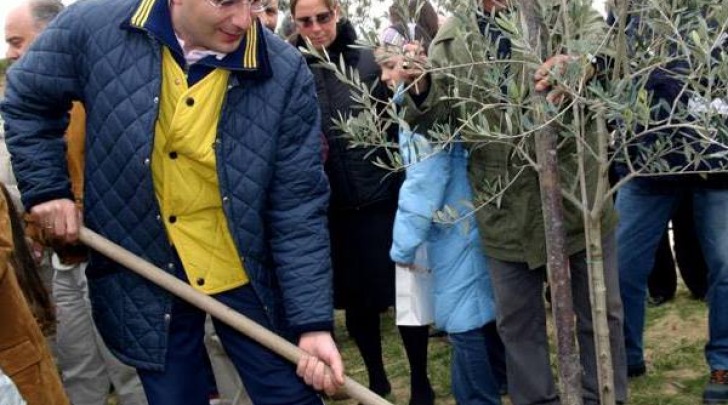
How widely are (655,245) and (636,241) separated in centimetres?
10

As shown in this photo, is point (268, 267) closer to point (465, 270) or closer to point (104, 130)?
point (104, 130)

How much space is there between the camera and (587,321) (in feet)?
15.5

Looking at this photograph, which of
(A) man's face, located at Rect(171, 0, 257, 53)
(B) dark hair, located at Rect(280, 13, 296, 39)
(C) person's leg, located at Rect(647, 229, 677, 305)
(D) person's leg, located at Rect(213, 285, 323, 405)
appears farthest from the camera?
(C) person's leg, located at Rect(647, 229, 677, 305)

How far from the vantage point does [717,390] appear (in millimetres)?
5160

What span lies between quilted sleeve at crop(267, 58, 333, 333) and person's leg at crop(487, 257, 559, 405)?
1.08m

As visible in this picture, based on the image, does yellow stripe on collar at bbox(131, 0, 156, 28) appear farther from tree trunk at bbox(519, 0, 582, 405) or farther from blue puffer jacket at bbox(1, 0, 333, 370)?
tree trunk at bbox(519, 0, 582, 405)

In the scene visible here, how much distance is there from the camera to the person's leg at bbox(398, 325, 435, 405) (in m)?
5.36

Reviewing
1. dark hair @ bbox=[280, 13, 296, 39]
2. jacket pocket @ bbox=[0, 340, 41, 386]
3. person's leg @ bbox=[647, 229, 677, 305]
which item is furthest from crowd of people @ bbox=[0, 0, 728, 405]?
person's leg @ bbox=[647, 229, 677, 305]

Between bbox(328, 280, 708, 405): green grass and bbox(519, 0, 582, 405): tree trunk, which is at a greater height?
bbox(519, 0, 582, 405): tree trunk

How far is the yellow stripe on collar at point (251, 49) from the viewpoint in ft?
11.7

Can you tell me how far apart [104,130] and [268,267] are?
681mm

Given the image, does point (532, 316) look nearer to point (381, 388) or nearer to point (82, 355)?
point (381, 388)

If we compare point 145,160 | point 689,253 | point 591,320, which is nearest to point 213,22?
point 145,160

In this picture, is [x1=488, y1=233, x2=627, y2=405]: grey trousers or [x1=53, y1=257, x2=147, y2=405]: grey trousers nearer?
[x1=488, y1=233, x2=627, y2=405]: grey trousers
